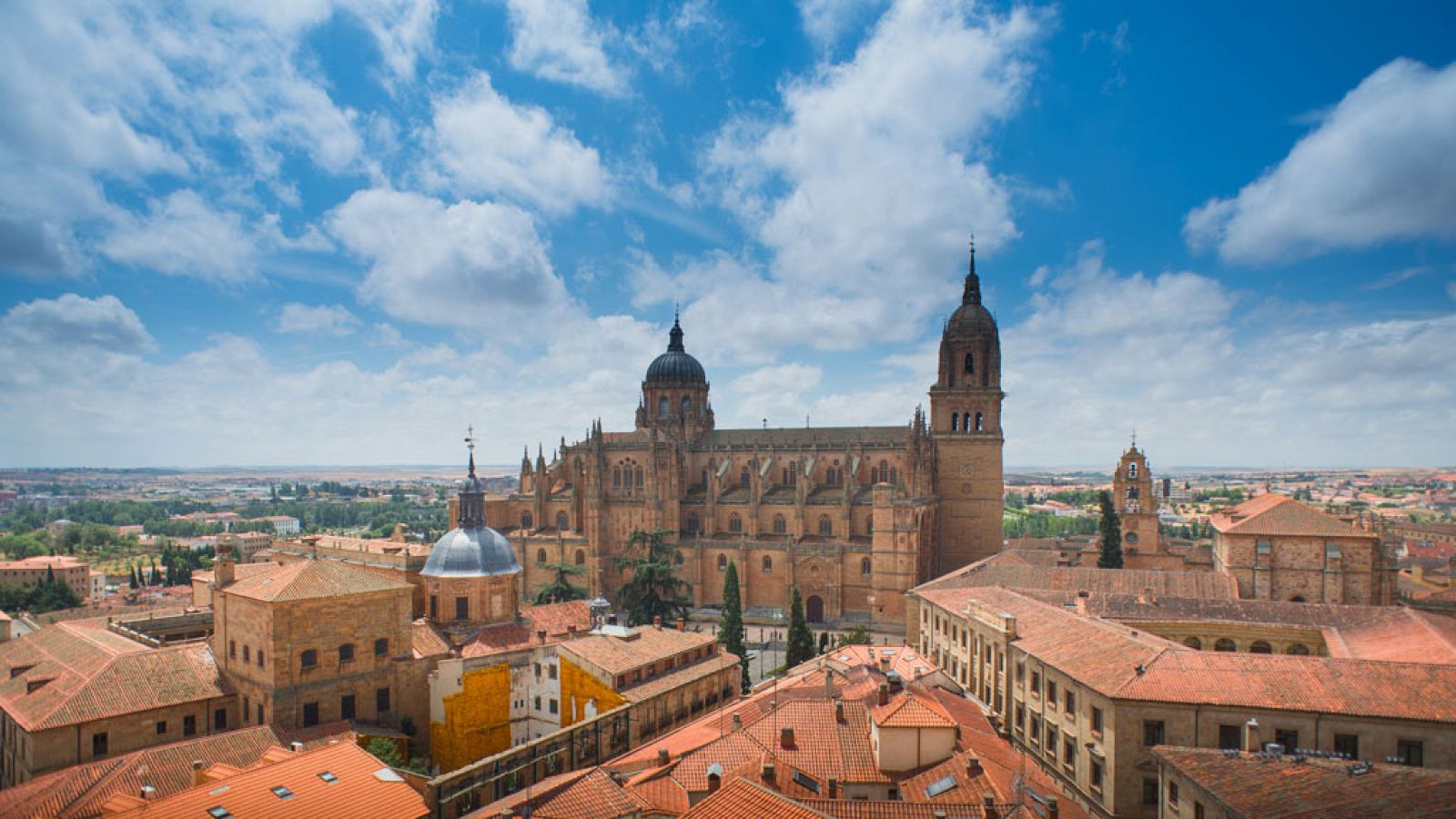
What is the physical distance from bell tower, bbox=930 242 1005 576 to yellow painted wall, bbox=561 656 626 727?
4026 cm

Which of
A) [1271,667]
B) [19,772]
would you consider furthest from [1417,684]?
[19,772]

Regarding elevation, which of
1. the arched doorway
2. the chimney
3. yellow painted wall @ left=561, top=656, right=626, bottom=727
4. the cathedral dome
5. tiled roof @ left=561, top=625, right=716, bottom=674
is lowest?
the arched doorway

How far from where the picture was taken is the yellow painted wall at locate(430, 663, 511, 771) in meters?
34.5

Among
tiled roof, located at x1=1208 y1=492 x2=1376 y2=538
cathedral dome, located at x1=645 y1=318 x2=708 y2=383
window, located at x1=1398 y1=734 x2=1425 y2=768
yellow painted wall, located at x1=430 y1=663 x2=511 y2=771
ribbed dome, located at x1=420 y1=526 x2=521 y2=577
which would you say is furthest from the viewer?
cathedral dome, located at x1=645 y1=318 x2=708 y2=383

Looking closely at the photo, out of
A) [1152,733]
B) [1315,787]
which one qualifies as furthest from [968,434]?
[1315,787]

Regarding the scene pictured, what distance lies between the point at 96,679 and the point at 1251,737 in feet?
125

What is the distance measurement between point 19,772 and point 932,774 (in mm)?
30864

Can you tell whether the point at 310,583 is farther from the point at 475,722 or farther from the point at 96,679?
the point at 475,722

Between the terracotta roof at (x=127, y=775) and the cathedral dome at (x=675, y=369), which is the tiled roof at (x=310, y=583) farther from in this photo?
the cathedral dome at (x=675, y=369)

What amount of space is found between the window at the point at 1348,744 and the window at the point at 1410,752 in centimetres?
93

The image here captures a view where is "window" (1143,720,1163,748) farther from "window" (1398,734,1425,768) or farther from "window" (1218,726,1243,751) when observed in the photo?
"window" (1398,734,1425,768)

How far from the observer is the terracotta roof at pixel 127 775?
21797 mm

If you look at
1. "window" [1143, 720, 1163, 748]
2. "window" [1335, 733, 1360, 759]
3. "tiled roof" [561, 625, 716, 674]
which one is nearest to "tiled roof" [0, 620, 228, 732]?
"tiled roof" [561, 625, 716, 674]

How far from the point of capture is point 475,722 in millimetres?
35188
